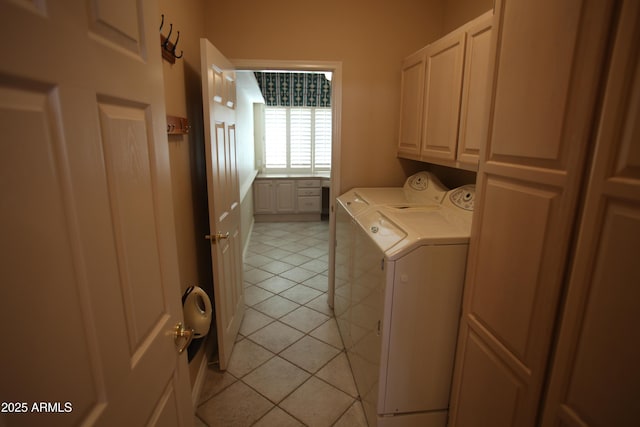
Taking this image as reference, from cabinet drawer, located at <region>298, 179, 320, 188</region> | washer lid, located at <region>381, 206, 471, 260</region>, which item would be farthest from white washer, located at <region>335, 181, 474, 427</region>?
cabinet drawer, located at <region>298, 179, 320, 188</region>

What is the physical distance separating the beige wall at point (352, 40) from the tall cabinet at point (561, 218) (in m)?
1.51

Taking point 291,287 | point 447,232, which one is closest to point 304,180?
point 291,287

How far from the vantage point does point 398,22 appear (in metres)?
2.51

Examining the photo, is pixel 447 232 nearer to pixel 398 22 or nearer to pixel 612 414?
pixel 612 414

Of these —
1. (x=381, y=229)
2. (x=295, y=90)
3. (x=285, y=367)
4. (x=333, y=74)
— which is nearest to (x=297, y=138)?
(x=295, y=90)

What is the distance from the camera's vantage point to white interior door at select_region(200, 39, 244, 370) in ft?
6.02

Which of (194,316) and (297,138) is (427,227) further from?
(297,138)

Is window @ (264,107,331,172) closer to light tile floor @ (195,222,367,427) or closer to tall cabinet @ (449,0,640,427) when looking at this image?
light tile floor @ (195,222,367,427)

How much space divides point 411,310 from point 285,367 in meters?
1.16

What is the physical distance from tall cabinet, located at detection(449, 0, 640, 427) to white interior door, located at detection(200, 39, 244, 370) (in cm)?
138

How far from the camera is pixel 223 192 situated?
2121 mm

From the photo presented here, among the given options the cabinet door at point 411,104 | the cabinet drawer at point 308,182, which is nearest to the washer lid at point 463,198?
the cabinet door at point 411,104

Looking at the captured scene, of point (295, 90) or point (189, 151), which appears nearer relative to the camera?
point (189, 151)

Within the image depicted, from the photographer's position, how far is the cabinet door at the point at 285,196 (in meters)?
5.75
